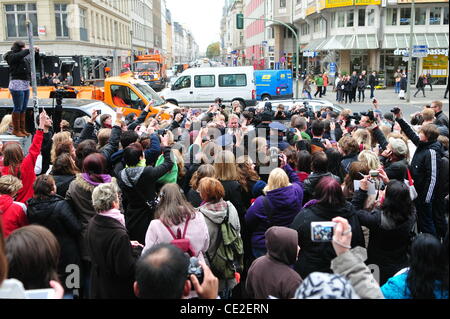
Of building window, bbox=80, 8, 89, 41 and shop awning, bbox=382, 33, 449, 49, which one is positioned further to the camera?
building window, bbox=80, 8, 89, 41

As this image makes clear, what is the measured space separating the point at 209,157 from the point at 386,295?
329 centimetres

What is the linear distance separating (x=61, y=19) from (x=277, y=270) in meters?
38.0

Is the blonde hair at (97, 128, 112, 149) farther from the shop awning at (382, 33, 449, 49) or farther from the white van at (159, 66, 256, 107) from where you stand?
the shop awning at (382, 33, 449, 49)

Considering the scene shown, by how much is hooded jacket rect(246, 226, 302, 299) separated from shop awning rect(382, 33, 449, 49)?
121 feet

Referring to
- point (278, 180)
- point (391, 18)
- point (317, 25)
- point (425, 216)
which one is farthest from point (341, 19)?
point (278, 180)

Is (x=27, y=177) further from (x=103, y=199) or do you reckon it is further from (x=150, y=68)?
(x=150, y=68)

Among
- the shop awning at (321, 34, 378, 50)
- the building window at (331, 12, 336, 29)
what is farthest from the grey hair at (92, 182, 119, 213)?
the building window at (331, 12, 336, 29)

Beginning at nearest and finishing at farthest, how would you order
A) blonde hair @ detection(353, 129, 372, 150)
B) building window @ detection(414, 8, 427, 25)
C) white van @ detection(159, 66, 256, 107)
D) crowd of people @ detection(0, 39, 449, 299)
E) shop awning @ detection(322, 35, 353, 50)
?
crowd of people @ detection(0, 39, 449, 299) → blonde hair @ detection(353, 129, 372, 150) → white van @ detection(159, 66, 256, 107) → building window @ detection(414, 8, 427, 25) → shop awning @ detection(322, 35, 353, 50)

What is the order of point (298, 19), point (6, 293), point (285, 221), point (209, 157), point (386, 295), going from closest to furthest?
point (6, 293), point (386, 295), point (285, 221), point (209, 157), point (298, 19)

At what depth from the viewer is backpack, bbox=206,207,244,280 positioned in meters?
3.97

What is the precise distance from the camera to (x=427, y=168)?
571 centimetres
